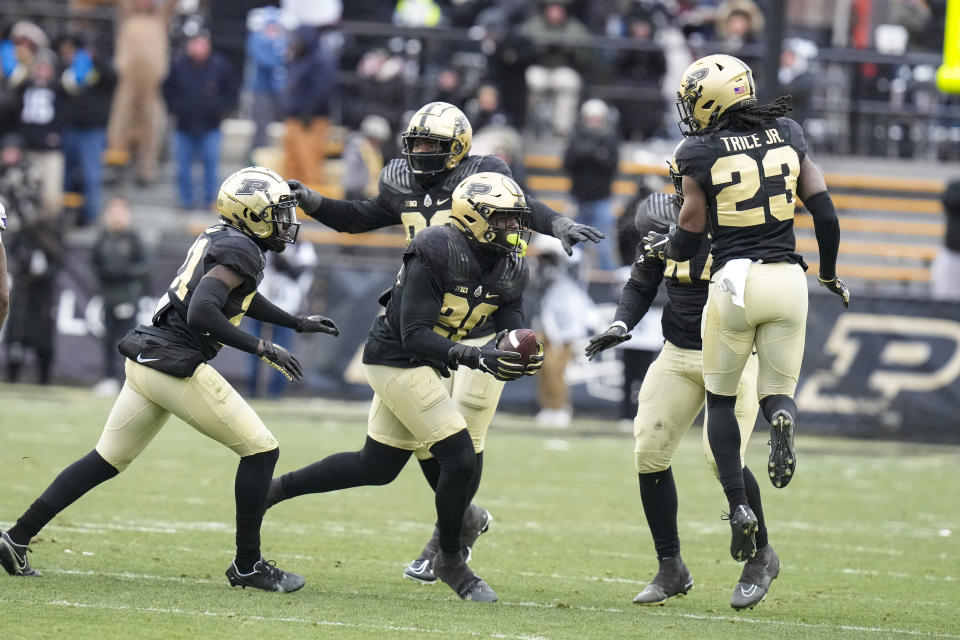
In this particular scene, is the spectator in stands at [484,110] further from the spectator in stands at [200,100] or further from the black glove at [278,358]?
the black glove at [278,358]

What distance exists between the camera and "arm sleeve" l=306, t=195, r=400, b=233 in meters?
7.27

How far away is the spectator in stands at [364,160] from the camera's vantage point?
1620 centimetres

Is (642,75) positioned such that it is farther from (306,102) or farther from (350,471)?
(350,471)

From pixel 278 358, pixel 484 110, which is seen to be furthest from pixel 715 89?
pixel 484 110

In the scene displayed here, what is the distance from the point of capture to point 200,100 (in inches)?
659

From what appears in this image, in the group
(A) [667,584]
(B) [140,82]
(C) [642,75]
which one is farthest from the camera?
(C) [642,75]

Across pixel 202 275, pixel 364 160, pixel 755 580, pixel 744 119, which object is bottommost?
pixel 755 580

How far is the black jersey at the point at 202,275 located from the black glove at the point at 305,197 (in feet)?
1.81

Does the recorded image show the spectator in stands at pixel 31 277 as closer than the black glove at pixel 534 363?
No

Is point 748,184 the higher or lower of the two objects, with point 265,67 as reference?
lower

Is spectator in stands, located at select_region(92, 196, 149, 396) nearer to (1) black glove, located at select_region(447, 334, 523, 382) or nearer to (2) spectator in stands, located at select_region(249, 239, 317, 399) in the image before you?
(2) spectator in stands, located at select_region(249, 239, 317, 399)

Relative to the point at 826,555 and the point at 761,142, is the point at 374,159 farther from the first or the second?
the point at 761,142

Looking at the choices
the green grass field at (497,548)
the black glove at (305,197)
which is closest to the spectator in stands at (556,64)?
the green grass field at (497,548)

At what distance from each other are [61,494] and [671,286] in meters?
2.77
